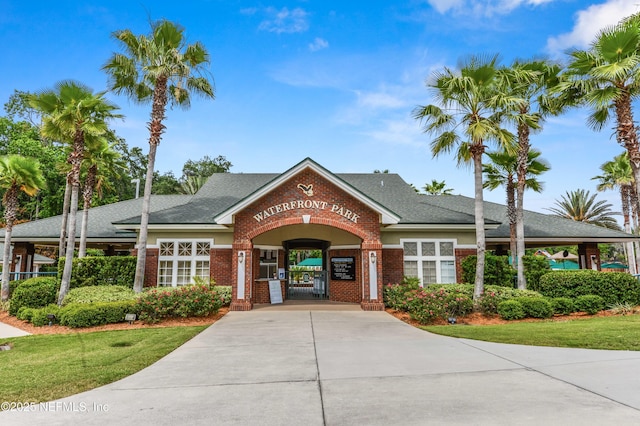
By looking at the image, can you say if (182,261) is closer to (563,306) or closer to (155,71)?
(155,71)

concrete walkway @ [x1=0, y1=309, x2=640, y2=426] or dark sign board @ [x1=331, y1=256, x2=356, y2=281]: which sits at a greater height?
dark sign board @ [x1=331, y1=256, x2=356, y2=281]

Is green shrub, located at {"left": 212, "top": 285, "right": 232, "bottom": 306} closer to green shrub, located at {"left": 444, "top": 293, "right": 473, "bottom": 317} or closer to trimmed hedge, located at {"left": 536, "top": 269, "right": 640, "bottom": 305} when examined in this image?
green shrub, located at {"left": 444, "top": 293, "right": 473, "bottom": 317}

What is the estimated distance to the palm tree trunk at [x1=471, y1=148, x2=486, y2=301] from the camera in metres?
14.9

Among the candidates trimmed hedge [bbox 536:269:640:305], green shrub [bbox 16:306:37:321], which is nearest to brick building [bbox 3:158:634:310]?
trimmed hedge [bbox 536:269:640:305]

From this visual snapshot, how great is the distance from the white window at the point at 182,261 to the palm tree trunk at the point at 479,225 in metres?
12.1

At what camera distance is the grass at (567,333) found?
353 inches

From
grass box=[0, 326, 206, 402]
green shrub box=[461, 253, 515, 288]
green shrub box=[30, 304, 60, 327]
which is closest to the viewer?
grass box=[0, 326, 206, 402]

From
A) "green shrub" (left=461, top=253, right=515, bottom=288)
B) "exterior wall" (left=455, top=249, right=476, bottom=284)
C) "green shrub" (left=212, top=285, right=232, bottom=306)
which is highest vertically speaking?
"exterior wall" (left=455, top=249, right=476, bottom=284)

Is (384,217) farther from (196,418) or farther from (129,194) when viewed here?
(129,194)

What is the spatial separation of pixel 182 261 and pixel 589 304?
1755cm

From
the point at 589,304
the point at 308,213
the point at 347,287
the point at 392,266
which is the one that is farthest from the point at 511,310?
the point at 308,213

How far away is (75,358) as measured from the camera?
8.33m

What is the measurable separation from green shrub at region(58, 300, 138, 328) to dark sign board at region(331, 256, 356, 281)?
9.10 m

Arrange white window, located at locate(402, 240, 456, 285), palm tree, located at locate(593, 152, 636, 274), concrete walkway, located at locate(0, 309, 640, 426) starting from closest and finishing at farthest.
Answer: concrete walkway, located at locate(0, 309, 640, 426)
white window, located at locate(402, 240, 456, 285)
palm tree, located at locate(593, 152, 636, 274)
